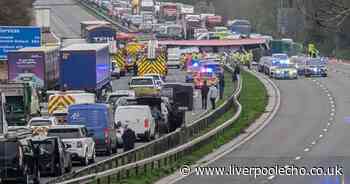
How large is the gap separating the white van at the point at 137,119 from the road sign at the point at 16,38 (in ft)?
67.1

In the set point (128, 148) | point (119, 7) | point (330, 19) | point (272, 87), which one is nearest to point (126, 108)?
point (128, 148)

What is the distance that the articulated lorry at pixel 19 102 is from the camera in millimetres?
49156

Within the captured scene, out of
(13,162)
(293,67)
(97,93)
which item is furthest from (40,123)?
(293,67)

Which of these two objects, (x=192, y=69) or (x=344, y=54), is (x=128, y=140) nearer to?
(x=192, y=69)

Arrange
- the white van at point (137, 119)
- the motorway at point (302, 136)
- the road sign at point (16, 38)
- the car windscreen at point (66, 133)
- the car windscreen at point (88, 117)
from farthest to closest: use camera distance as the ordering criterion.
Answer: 1. the road sign at point (16, 38)
2. the white van at point (137, 119)
3. the car windscreen at point (88, 117)
4. the car windscreen at point (66, 133)
5. the motorway at point (302, 136)

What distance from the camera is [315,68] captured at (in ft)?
285

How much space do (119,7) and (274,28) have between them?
40170mm

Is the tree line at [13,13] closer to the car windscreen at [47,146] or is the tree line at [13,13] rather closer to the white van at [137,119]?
the white van at [137,119]

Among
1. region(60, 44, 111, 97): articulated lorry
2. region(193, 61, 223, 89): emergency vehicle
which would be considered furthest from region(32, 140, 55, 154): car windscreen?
region(193, 61, 223, 89): emergency vehicle

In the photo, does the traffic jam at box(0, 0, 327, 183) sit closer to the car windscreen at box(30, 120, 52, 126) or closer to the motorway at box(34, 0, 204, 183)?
the car windscreen at box(30, 120, 52, 126)

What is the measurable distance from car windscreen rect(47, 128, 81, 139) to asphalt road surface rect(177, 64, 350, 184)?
391 cm

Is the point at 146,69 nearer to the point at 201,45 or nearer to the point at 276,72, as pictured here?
the point at 276,72

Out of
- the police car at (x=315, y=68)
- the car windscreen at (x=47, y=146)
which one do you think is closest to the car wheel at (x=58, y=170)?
the car windscreen at (x=47, y=146)

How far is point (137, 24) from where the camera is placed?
6368 inches
